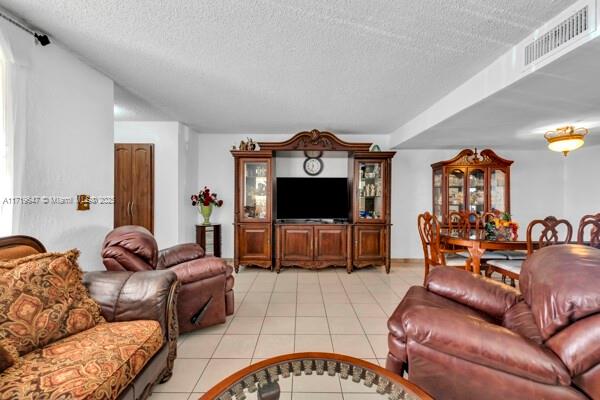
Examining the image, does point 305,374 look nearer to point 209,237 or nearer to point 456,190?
point 209,237

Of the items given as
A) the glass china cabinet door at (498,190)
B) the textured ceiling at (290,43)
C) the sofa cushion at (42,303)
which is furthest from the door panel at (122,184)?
the glass china cabinet door at (498,190)

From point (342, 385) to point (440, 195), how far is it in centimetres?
390

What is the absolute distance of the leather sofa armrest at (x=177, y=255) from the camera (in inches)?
105

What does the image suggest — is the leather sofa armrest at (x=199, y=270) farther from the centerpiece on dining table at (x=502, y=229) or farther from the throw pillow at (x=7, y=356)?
the centerpiece on dining table at (x=502, y=229)

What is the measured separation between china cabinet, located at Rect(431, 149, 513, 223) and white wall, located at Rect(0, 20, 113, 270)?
466cm

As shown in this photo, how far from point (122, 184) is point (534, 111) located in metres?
5.28

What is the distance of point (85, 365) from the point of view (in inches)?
45.6

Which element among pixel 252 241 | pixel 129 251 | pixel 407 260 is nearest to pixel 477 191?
pixel 407 260

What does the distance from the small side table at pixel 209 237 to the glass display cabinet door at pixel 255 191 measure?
1.93 ft

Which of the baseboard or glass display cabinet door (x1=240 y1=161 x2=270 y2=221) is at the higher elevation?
glass display cabinet door (x1=240 y1=161 x2=270 y2=221)

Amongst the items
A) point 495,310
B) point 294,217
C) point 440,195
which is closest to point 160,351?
point 495,310

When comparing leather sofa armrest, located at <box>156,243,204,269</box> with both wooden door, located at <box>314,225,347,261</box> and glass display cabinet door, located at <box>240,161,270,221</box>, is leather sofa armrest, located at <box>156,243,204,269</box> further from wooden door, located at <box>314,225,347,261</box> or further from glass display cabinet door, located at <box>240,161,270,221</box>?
wooden door, located at <box>314,225,347,261</box>

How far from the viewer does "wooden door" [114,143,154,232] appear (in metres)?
4.25

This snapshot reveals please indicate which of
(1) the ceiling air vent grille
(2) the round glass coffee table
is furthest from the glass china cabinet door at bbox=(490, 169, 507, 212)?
(2) the round glass coffee table
